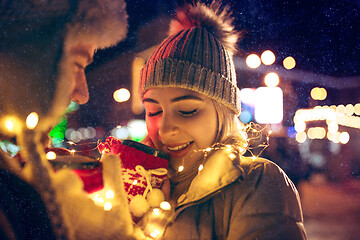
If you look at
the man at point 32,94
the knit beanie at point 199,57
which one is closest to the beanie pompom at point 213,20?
the knit beanie at point 199,57

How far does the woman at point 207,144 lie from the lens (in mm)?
1048

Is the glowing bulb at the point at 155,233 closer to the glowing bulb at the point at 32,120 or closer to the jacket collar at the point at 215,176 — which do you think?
the jacket collar at the point at 215,176

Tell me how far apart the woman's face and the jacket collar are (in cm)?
13

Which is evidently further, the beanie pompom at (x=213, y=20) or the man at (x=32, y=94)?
the beanie pompom at (x=213, y=20)

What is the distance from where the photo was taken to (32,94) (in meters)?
0.75

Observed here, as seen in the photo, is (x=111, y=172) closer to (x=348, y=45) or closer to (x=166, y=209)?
(x=166, y=209)

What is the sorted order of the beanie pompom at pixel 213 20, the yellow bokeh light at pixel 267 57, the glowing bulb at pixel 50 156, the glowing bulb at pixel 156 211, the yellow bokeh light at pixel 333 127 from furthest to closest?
1. the yellow bokeh light at pixel 333 127
2. the yellow bokeh light at pixel 267 57
3. the beanie pompom at pixel 213 20
4. the glowing bulb at pixel 156 211
5. the glowing bulb at pixel 50 156

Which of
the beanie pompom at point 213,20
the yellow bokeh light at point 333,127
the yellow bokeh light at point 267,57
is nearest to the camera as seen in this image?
the beanie pompom at point 213,20

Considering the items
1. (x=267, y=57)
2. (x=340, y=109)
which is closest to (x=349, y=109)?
(x=340, y=109)

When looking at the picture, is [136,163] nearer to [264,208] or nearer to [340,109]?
[264,208]

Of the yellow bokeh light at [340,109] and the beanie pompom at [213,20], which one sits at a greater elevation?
the yellow bokeh light at [340,109]

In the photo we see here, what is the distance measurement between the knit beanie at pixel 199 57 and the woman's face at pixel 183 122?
43 mm

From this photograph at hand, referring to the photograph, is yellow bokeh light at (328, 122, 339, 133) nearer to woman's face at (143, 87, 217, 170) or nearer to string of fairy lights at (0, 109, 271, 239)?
string of fairy lights at (0, 109, 271, 239)

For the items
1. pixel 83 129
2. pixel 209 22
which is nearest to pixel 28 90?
pixel 209 22
